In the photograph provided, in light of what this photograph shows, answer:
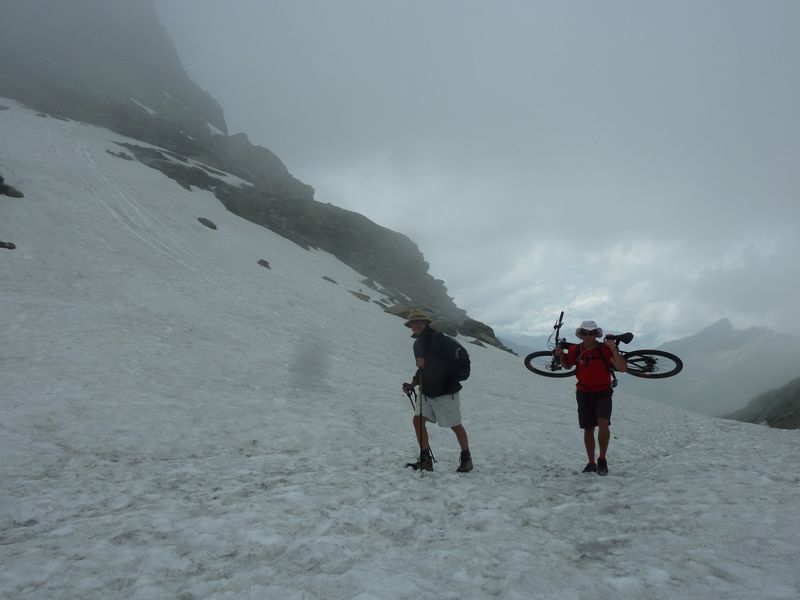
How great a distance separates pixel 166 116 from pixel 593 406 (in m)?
112

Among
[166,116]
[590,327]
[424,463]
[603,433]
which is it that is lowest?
[424,463]

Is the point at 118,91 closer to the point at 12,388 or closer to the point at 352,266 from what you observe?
the point at 352,266

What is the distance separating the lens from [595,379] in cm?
799

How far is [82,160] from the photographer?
39.2 metres

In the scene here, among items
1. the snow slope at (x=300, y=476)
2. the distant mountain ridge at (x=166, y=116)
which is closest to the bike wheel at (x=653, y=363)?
the snow slope at (x=300, y=476)

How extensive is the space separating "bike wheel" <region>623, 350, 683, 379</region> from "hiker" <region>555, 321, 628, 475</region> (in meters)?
2.42

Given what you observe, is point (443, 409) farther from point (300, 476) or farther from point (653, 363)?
point (653, 363)

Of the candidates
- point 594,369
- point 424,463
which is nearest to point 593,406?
point 594,369

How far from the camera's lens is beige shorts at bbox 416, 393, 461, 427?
7.59 metres

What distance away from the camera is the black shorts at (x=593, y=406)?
7.94 m

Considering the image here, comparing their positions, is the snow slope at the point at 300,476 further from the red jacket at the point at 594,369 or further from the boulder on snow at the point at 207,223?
the boulder on snow at the point at 207,223

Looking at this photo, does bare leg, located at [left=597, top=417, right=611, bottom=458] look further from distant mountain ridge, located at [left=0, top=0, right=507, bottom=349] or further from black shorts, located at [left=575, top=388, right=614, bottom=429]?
distant mountain ridge, located at [left=0, top=0, right=507, bottom=349]

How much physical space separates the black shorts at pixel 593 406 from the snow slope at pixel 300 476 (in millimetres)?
1029

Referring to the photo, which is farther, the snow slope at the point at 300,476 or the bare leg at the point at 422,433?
the bare leg at the point at 422,433
